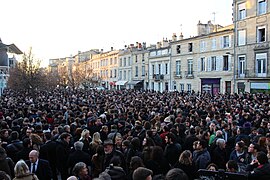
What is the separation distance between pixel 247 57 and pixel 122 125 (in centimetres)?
2764

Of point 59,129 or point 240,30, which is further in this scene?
point 240,30

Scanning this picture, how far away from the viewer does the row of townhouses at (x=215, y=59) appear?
34562 millimetres

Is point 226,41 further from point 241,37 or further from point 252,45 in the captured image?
point 252,45

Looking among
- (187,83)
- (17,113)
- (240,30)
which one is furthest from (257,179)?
(187,83)

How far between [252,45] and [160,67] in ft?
60.0

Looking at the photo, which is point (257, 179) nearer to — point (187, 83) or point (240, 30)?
point (240, 30)

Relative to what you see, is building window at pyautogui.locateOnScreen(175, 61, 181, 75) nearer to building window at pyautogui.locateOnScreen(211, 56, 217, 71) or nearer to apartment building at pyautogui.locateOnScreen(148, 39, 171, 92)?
apartment building at pyautogui.locateOnScreen(148, 39, 171, 92)

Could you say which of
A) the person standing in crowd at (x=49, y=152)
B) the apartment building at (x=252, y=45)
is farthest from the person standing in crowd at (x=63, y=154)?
the apartment building at (x=252, y=45)

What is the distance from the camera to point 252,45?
3525cm

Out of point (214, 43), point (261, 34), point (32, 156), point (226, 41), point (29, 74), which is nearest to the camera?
point (32, 156)

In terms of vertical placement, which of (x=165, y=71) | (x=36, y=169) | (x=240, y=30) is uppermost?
(x=240, y=30)

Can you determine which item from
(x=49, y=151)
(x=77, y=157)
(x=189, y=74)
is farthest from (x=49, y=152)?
(x=189, y=74)

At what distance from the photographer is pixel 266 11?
3375 cm

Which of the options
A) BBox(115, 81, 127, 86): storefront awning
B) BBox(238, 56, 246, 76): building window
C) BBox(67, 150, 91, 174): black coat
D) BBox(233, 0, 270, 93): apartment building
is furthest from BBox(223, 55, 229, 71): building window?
BBox(67, 150, 91, 174): black coat
